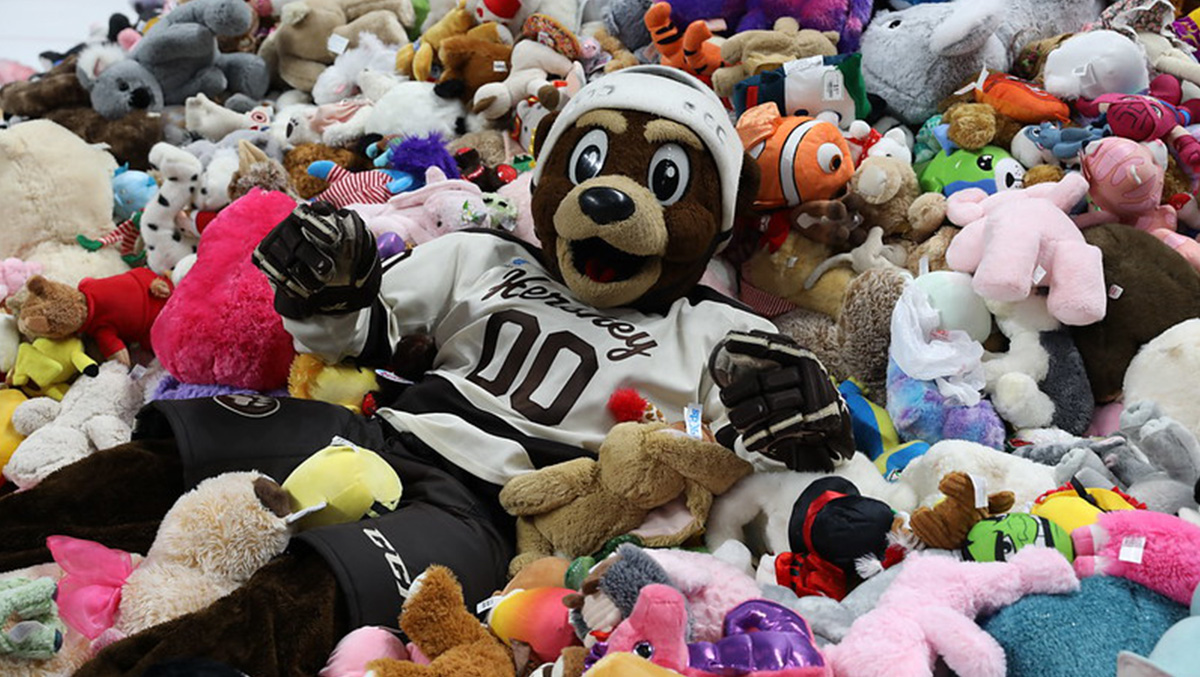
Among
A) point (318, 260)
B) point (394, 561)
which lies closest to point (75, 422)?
point (318, 260)

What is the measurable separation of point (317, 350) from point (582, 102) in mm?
491

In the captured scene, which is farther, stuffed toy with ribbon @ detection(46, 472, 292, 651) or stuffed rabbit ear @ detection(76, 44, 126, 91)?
stuffed rabbit ear @ detection(76, 44, 126, 91)

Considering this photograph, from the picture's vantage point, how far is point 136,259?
1906 millimetres

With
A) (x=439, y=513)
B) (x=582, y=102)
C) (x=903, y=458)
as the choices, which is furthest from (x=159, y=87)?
(x=903, y=458)

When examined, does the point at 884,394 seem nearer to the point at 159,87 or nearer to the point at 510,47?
the point at 510,47

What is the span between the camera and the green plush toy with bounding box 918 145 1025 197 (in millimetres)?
1571

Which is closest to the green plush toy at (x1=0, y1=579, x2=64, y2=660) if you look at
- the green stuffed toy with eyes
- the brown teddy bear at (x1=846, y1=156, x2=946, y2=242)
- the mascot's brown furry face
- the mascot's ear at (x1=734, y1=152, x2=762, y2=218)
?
the mascot's brown furry face

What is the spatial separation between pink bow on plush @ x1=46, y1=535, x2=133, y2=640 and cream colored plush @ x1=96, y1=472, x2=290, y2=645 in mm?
14

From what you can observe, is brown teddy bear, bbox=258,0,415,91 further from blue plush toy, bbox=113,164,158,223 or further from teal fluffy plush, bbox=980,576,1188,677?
teal fluffy plush, bbox=980,576,1188,677

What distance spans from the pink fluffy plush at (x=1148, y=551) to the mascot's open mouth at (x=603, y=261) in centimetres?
63

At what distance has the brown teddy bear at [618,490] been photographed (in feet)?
3.62

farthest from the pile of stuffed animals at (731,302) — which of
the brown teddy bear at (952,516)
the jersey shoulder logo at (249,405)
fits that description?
the jersey shoulder logo at (249,405)

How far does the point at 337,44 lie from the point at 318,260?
4.52ft

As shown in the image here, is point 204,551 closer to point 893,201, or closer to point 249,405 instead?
point 249,405
